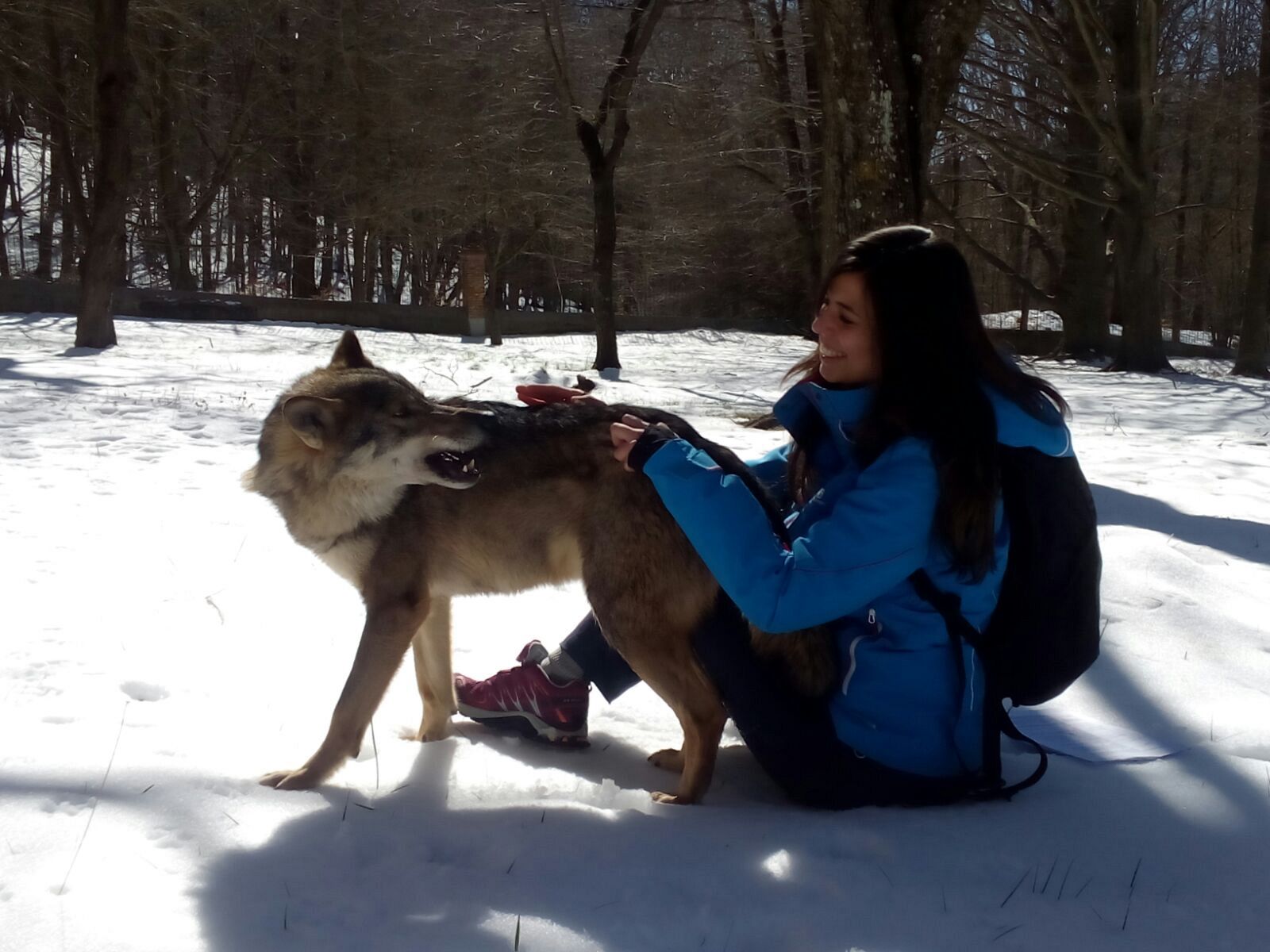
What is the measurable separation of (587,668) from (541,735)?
275 millimetres

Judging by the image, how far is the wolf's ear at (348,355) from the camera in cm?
402

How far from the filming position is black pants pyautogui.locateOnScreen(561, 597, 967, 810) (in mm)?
2648

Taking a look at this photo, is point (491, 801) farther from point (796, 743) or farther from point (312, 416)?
point (312, 416)

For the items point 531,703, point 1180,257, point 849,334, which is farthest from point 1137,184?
point 1180,257

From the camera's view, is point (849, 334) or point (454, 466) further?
point (454, 466)

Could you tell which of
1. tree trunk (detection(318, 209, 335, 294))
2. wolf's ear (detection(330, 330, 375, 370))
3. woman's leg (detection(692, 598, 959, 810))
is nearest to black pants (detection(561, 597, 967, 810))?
woman's leg (detection(692, 598, 959, 810))

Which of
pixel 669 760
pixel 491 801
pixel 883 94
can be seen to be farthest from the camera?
pixel 883 94

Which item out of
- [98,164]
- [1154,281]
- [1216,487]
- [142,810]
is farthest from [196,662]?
[1154,281]

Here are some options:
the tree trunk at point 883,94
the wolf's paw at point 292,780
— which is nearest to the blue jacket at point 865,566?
the wolf's paw at point 292,780

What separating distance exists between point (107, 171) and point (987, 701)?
13296 mm

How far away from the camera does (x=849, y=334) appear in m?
2.60

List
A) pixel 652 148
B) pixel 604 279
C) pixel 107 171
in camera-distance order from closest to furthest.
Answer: pixel 107 171, pixel 604 279, pixel 652 148

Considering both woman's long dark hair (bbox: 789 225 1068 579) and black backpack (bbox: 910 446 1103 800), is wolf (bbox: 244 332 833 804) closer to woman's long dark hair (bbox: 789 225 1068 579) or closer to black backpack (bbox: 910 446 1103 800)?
woman's long dark hair (bbox: 789 225 1068 579)

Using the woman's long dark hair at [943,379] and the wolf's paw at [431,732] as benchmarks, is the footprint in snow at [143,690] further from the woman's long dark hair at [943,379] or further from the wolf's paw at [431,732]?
the woman's long dark hair at [943,379]
